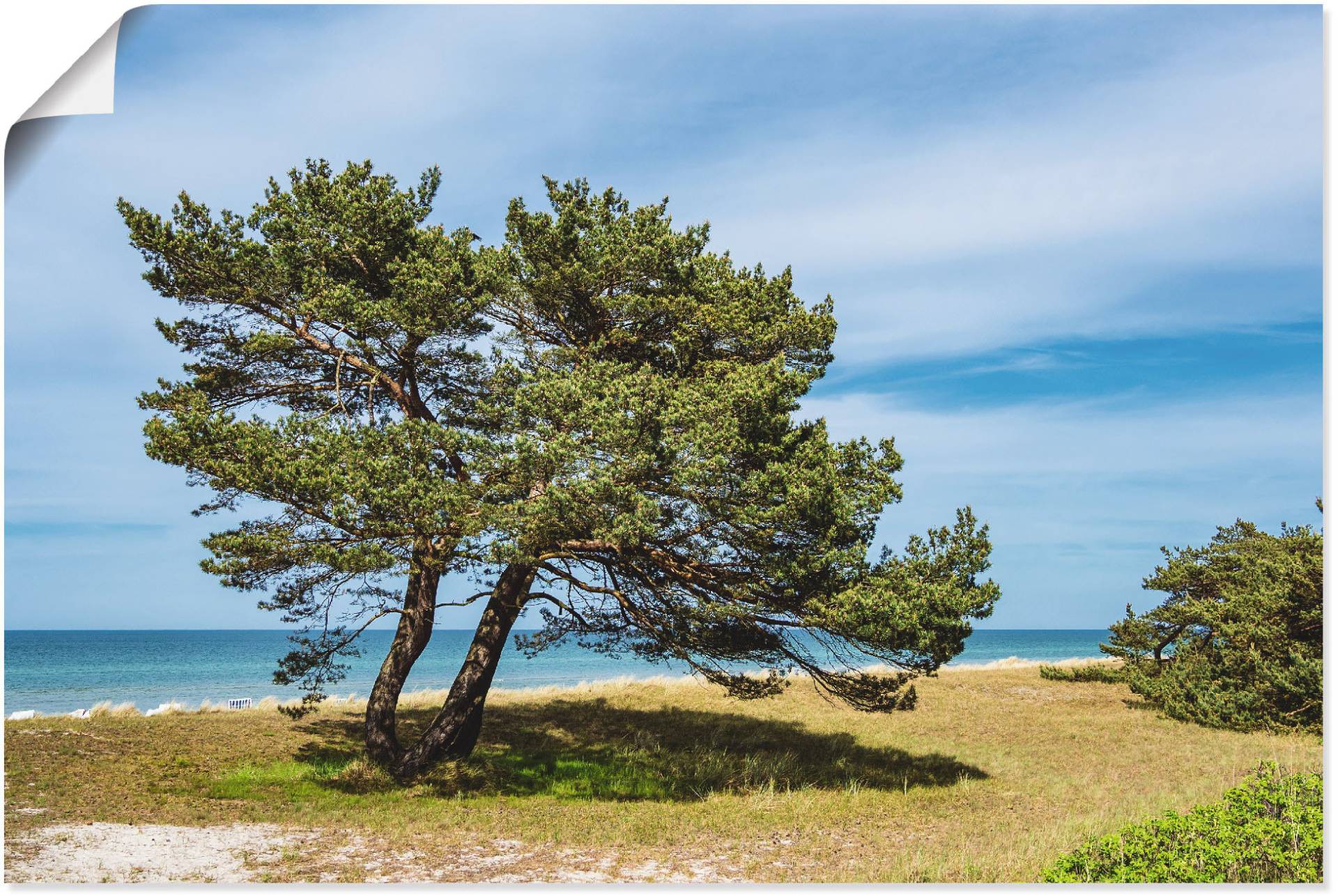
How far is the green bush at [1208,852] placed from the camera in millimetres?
6391

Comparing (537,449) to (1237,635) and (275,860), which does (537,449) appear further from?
(1237,635)

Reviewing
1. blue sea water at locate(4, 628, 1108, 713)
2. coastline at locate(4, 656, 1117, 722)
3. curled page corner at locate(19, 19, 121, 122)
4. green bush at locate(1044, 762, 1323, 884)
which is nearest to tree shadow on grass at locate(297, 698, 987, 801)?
coastline at locate(4, 656, 1117, 722)

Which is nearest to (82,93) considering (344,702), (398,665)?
(398,665)

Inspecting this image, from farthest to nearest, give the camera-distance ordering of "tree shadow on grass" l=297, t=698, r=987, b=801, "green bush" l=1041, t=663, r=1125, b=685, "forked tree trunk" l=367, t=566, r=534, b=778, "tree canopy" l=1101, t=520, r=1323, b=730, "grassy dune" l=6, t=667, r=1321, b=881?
1. "green bush" l=1041, t=663, r=1125, b=685
2. "tree canopy" l=1101, t=520, r=1323, b=730
3. "forked tree trunk" l=367, t=566, r=534, b=778
4. "tree shadow on grass" l=297, t=698, r=987, b=801
5. "grassy dune" l=6, t=667, r=1321, b=881

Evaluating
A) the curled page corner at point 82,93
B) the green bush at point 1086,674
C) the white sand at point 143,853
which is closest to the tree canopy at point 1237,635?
the green bush at point 1086,674

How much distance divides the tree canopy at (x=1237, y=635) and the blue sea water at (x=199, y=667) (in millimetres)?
11888

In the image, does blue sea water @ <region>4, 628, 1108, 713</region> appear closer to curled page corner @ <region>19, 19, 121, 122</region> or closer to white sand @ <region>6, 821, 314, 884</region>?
white sand @ <region>6, 821, 314, 884</region>

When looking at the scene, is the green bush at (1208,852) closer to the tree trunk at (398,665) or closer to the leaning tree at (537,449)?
the leaning tree at (537,449)

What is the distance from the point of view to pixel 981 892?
265 inches

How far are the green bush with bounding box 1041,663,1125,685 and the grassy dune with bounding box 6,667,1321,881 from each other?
22.5 ft

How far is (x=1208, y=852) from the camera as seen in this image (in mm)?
6434

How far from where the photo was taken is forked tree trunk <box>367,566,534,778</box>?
41.7ft

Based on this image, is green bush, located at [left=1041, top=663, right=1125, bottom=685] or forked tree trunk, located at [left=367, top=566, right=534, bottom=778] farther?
green bush, located at [left=1041, top=663, right=1125, bottom=685]

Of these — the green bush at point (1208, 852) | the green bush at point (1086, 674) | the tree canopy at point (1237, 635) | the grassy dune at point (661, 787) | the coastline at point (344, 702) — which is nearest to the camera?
the green bush at point (1208, 852)
